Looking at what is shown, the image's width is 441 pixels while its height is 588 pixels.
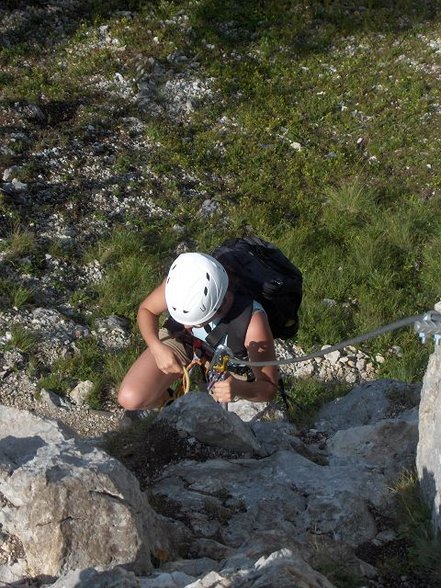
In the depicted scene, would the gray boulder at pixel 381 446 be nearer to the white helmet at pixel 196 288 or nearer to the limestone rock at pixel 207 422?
the limestone rock at pixel 207 422

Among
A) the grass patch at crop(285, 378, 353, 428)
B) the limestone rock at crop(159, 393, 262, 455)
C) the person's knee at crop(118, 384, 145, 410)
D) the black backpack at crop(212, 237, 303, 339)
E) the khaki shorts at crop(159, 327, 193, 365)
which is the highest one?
the black backpack at crop(212, 237, 303, 339)

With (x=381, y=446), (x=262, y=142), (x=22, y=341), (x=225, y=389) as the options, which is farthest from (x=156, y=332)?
(x=262, y=142)

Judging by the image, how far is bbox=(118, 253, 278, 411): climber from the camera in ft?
19.0

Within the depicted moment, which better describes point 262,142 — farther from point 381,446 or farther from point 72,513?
point 72,513

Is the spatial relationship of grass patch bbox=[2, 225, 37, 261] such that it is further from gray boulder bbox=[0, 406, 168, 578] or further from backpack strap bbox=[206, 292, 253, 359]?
gray boulder bbox=[0, 406, 168, 578]

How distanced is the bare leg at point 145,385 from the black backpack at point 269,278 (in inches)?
37.3

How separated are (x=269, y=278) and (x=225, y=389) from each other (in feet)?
2.77

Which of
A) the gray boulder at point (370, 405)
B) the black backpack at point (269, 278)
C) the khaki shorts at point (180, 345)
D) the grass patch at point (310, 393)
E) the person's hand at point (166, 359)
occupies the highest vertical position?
the black backpack at point (269, 278)

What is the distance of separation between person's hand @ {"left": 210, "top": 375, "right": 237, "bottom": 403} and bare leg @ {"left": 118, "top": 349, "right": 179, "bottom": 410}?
3.29 feet

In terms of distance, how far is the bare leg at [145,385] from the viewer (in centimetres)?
664

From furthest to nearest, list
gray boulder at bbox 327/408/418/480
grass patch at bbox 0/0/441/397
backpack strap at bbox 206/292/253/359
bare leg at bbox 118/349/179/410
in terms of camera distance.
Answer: grass patch at bbox 0/0/441/397, bare leg at bbox 118/349/179/410, backpack strap at bbox 206/292/253/359, gray boulder at bbox 327/408/418/480

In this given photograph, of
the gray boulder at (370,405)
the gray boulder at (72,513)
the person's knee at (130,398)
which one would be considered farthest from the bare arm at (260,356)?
the gray boulder at (72,513)

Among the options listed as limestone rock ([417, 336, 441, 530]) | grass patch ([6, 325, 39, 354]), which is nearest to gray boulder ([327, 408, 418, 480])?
limestone rock ([417, 336, 441, 530])

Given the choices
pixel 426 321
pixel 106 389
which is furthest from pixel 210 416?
pixel 106 389
